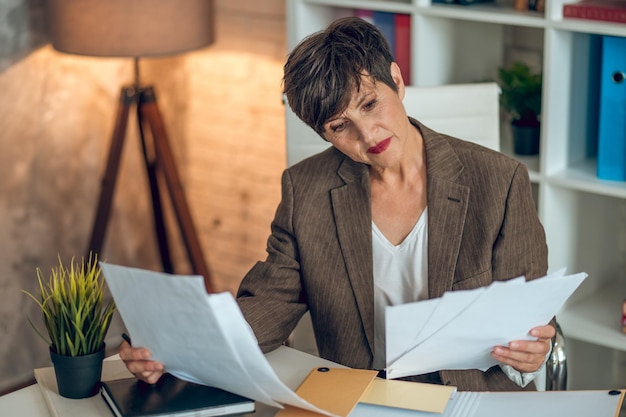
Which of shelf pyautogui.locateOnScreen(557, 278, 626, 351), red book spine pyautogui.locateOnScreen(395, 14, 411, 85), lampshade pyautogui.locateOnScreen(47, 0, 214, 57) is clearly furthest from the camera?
lampshade pyautogui.locateOnScreen(47, 0, 214, 57)

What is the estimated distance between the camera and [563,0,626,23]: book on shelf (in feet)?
7.36

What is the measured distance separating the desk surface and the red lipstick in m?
0.40

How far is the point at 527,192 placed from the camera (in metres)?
1.86

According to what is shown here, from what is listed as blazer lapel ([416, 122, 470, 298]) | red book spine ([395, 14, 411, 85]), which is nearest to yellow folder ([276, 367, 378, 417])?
blazer lapel ([416, 122, 470, 298])

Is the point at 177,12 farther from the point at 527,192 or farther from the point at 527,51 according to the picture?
the point at 527,192

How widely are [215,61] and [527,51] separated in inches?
46.6

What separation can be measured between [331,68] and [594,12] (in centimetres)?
A: 88

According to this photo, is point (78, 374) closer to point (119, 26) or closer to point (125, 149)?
point (119, 26)

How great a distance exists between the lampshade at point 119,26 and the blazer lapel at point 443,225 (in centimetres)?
139

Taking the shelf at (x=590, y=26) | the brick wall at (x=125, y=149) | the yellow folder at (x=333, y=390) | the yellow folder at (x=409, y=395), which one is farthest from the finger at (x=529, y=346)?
the brick wall at (x=125, y=149)

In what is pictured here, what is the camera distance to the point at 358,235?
A: 191 centimetres

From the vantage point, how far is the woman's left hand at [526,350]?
5.26 feet

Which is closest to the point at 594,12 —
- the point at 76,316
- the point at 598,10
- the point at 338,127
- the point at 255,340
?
the point at 598,10

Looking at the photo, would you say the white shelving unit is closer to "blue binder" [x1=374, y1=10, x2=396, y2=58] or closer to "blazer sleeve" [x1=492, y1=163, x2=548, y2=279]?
"blue binder" [x1=374, y1=10, x2=396, y2=58]
